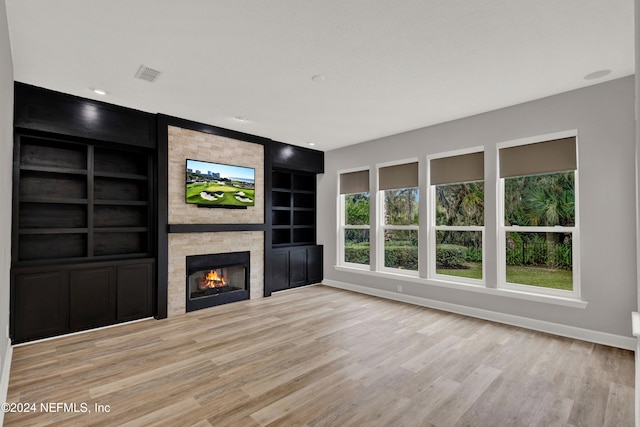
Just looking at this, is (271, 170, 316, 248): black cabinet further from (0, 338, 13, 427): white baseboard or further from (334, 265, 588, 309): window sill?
(0, 338, 13, 427): white baseboard

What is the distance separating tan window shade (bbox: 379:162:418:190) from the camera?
5.33 m

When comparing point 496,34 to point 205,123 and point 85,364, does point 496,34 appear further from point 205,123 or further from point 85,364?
point 85,364

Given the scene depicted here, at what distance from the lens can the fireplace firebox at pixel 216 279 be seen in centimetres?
480

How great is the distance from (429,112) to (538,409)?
3.46 meters

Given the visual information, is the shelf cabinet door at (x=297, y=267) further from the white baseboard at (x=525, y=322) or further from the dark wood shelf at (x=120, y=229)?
the dark wood shelf at (x=120, y=229)

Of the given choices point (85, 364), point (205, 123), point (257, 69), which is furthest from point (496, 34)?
point (85, 364)

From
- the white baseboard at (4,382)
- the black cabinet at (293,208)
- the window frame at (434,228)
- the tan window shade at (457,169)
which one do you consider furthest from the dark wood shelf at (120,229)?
the tan window shade at (457,169)

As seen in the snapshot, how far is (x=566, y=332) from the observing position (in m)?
3.67

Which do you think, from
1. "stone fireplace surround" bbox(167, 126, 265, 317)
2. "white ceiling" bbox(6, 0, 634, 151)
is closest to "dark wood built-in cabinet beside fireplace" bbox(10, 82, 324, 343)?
"stone fireplace surround" bbox(167, 126, 265, 317)

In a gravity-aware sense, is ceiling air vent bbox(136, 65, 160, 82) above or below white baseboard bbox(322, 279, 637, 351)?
above

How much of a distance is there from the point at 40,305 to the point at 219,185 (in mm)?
2578

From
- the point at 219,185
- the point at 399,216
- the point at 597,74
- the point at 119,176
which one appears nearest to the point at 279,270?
the point at 219,185

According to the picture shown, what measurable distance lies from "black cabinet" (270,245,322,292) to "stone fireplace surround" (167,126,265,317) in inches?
16.3

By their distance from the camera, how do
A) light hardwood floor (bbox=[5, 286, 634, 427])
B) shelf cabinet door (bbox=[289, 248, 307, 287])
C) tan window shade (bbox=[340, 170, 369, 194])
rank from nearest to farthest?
light hardwood floor (bbox=[5, 286, 634, 427]) → tan window shade (bbox=[340, 170, 369, 194]) → shelf cabinet door (bbox=[289, 248, 307, 287])
